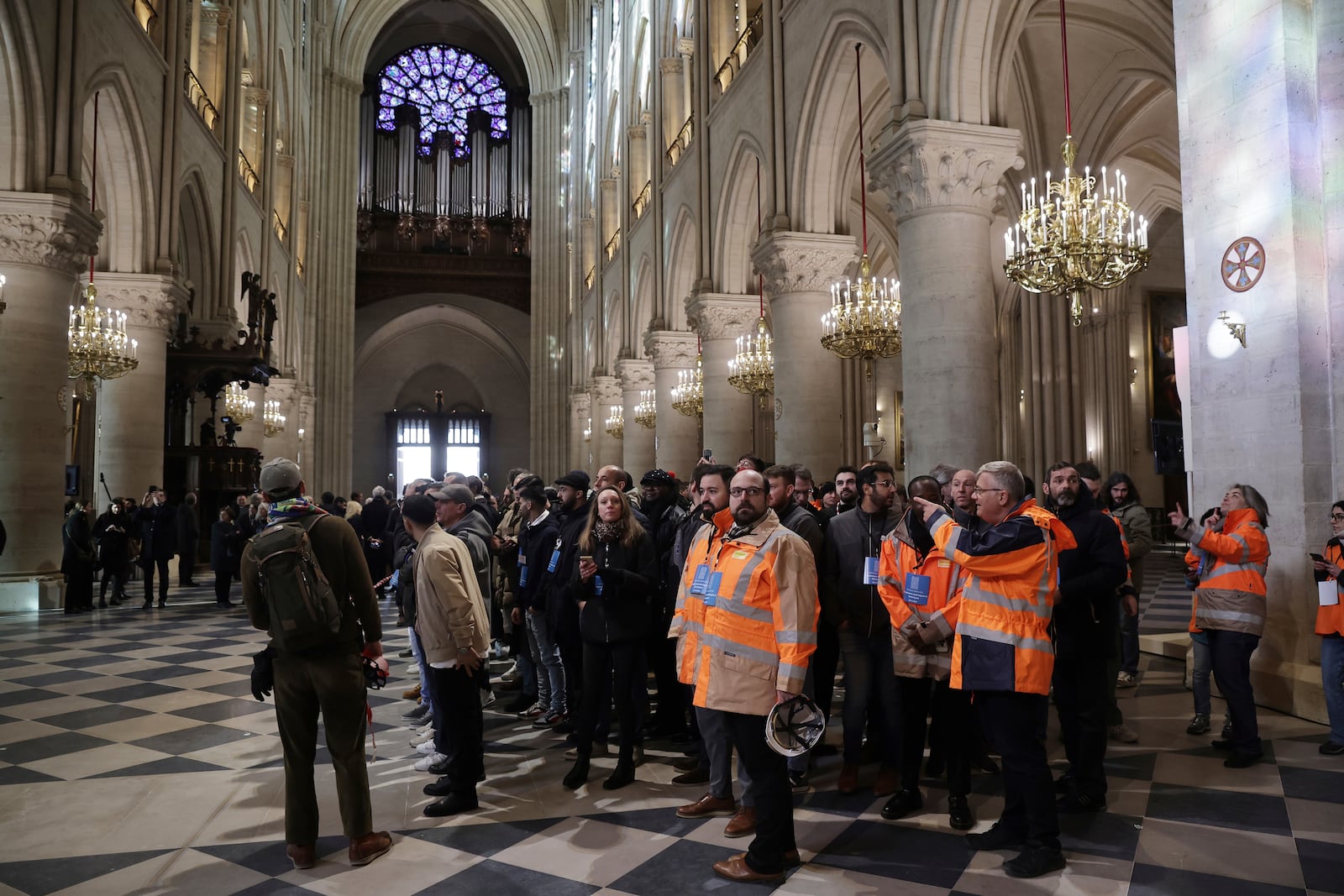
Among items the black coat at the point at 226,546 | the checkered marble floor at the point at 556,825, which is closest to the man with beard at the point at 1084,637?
the checkered marble floor at the point at 556,825

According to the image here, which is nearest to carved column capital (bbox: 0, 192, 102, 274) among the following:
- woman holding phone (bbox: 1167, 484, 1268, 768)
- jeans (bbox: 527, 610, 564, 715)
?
jeans (bbox: 527, 610, 564, 715)

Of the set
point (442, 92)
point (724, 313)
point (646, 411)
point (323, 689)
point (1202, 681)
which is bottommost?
point (1202, 681)

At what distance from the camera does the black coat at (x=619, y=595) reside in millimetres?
4277

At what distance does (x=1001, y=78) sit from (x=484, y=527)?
6505 millimetres

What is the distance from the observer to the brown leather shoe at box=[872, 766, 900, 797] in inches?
163

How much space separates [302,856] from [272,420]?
22.1 meters

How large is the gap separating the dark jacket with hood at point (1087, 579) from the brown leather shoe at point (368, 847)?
9.40 feet

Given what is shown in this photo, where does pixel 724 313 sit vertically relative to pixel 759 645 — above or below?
above

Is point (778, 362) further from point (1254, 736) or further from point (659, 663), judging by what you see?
point (1254, 736)

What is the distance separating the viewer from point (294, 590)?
334cm

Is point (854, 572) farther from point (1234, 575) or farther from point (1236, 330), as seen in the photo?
point (1236, 330)

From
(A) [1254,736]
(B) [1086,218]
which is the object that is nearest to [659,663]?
(A) [1254,736]

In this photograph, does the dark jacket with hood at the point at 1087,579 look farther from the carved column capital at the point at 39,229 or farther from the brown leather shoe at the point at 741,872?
the carved column capital at the point at 39,229

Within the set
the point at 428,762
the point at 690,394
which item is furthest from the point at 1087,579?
the point at 690,394
